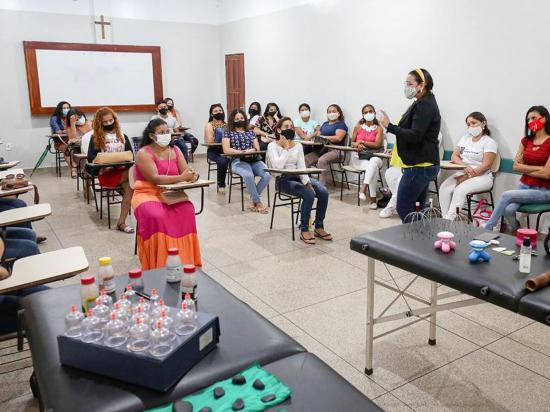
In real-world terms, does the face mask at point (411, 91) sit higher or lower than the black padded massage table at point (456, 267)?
higher

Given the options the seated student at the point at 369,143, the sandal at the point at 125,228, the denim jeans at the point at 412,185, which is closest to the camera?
the denim jeans at the point at 412,185

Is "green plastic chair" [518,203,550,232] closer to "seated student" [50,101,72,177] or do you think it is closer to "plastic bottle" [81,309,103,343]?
"plastic bottle" [81,309,103,343]

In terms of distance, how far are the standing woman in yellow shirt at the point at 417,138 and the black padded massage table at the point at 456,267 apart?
3.51ft

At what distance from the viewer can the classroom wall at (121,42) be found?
327 inches

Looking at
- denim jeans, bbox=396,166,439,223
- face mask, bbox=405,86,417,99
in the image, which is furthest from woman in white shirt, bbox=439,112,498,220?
face mask, bbox=405,86,417,99

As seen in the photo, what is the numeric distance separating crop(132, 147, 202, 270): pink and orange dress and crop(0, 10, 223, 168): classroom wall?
616cm

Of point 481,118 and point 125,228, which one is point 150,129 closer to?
point 125,228

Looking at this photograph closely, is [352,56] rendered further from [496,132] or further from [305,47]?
[496,132]

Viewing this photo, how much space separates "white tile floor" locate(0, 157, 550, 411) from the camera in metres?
2.29

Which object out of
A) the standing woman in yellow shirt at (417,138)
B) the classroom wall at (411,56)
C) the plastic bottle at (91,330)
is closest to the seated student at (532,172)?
the classroom wall at (411,56)

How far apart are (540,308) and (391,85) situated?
5135 mm

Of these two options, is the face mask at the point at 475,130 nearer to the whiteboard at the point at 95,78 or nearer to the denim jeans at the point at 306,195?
the denim jeans at the point at 306,195

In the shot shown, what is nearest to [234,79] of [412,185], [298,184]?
[298,184]

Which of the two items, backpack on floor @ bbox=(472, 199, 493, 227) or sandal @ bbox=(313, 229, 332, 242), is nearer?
sandal @ bbox=(313, 229, 332, 242)
